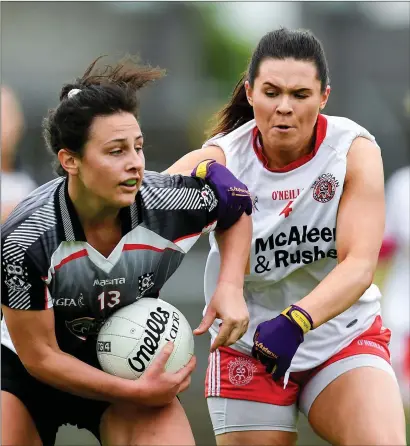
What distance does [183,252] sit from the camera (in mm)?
4016

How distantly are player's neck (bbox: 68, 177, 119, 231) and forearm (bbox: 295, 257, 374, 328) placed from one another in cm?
77

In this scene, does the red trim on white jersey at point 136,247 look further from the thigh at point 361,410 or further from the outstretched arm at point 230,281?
the thigh at point 361,410

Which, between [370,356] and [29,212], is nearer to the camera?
[29,212]

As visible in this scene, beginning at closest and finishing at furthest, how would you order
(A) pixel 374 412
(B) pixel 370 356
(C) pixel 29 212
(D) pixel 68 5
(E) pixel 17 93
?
(C) pixel 29 212
(A) pixel 374 412
(B) pixel 370 356
(E) pixel 17 93
(D) pixel 68 5

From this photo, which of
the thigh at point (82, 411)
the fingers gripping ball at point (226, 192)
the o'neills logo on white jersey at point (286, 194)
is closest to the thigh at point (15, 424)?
the thigh at point (82, 411)

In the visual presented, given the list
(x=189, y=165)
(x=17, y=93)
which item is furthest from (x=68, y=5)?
(x=189, y=165)

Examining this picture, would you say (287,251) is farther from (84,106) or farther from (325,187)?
(84,106)

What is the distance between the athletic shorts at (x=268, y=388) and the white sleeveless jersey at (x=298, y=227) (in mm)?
62

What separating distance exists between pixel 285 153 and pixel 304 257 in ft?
1.38

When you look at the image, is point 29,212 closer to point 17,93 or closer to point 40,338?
point 40,338

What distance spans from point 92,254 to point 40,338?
0.34 metres

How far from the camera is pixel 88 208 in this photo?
3.84 metres

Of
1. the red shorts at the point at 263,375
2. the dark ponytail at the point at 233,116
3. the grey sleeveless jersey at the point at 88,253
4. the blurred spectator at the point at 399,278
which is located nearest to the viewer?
the grey sleeveless jersey at the point at 88,253

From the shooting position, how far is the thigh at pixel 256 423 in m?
4.41
